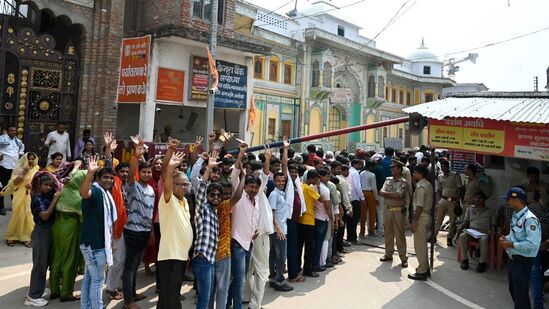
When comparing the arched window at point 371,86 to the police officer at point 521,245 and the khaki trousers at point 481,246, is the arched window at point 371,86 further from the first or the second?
the police officer at point 521,245

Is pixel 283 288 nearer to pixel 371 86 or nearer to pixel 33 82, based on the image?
pixel 33 82

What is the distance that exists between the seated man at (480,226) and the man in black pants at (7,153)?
8.30m

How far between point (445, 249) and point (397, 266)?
1818 mm

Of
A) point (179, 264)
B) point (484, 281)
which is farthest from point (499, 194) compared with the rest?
point (179, 264)

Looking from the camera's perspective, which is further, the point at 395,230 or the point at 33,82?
the point at 33,82

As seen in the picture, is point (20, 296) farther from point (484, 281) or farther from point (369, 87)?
point (369, 87)

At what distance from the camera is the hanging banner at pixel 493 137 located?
5504 mm

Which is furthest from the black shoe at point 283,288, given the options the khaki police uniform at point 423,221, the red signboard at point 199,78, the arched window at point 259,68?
the arched window at point 259,68

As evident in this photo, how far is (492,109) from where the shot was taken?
5.79 meters

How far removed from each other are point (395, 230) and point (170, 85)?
7033 mm

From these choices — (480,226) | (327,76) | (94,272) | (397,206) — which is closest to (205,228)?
(94,272)

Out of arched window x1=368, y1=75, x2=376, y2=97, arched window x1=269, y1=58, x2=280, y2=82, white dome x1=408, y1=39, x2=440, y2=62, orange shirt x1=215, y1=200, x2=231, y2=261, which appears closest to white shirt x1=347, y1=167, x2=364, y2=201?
orange shirt x1=215, y1=200, x2=231, y2=261

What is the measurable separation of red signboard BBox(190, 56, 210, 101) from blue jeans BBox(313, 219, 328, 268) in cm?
650

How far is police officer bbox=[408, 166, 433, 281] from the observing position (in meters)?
6.05
